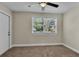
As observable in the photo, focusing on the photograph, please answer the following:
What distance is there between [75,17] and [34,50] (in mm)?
1287

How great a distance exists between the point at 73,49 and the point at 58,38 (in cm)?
56

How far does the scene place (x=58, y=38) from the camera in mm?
3090

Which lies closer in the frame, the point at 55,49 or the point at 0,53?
the point at 0,53

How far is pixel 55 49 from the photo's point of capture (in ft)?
9.29

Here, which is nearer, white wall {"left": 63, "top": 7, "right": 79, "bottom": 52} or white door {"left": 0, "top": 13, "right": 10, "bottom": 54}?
white door {"left": 0, "top": 13, "right": 10, "bottom": 54}

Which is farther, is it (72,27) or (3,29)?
(72,27)

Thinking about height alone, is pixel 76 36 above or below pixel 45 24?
below

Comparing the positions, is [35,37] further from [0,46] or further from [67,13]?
[0,46]

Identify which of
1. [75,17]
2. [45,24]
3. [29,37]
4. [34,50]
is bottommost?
[34,50]

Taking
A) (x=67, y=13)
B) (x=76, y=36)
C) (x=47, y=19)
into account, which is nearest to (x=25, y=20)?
(x=47, y=19)

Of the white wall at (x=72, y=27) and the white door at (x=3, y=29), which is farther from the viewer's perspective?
the white wall at (x=72, y=27)

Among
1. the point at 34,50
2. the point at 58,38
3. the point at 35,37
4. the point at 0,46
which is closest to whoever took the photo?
the point at 0,46

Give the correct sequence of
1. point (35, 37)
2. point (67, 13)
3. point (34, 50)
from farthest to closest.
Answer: point (35, 37)
point (34, 50)
point (67, 13)

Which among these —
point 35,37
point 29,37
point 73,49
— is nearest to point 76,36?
point 73,49
